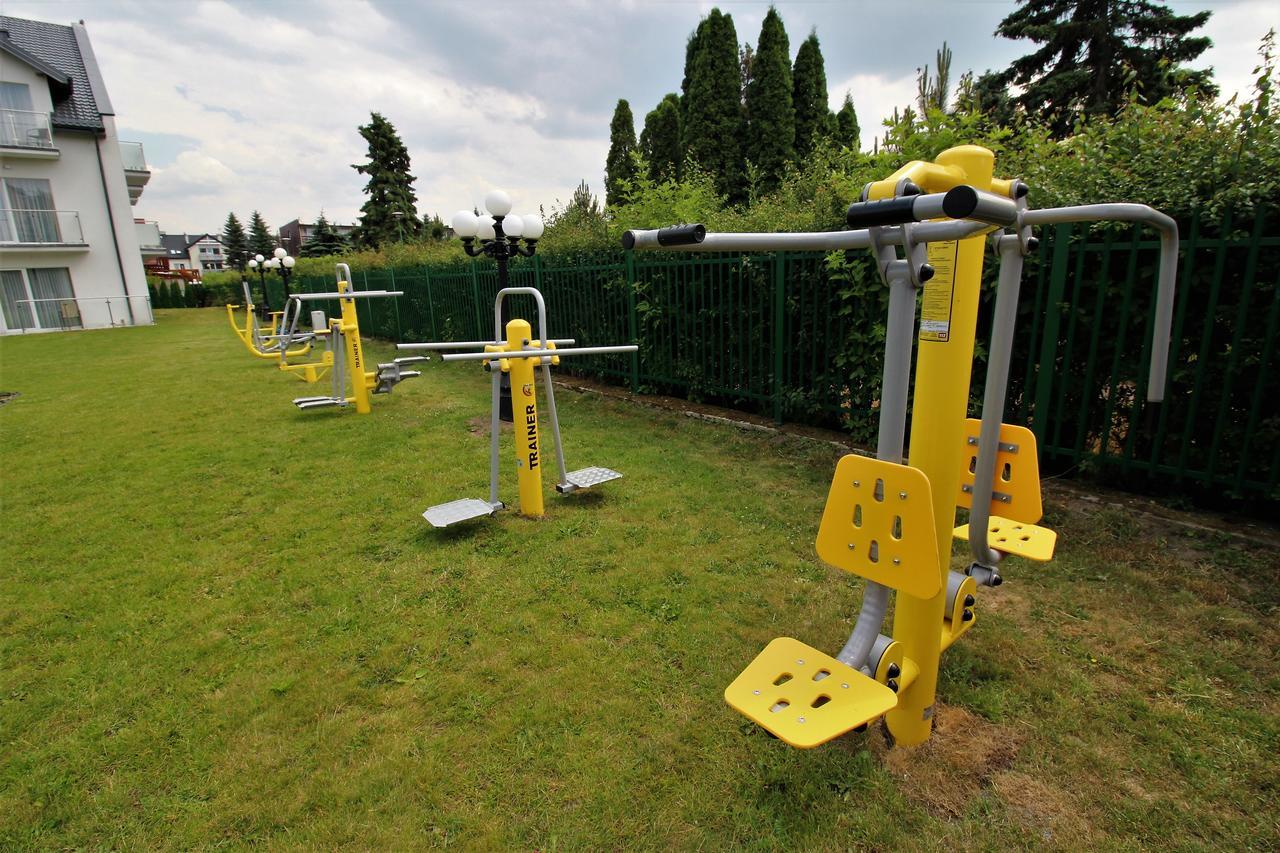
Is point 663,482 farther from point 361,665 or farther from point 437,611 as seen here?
point 361,665

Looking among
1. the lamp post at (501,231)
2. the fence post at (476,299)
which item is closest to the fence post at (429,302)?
the fence post at (476,299)

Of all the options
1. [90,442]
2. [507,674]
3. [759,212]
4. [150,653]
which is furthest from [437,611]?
[90,442]

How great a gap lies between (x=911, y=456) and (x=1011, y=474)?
0.60 meters

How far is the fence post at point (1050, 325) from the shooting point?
11.5 feet

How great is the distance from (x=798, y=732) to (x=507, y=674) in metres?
1.36

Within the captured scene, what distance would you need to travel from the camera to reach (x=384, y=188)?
34250 mm

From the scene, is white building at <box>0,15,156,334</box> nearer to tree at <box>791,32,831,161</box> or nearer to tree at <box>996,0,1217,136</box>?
tree at <box>791,32,831,161</box>

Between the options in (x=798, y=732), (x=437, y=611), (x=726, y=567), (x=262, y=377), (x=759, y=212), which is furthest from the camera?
(x=262, y=377)

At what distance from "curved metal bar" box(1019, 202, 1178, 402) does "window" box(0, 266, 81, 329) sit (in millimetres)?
27239

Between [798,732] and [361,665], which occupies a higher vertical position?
[798,732]

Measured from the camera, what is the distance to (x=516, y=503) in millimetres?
4152

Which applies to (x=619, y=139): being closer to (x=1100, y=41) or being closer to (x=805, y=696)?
(x=1100, y=41)

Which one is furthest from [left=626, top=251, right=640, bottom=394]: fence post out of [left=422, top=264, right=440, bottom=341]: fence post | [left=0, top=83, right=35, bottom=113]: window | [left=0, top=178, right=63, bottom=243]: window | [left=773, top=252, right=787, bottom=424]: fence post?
[left=0, top=83, right=35, bottom=113]: window

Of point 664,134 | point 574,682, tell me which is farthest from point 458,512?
point 664,134
